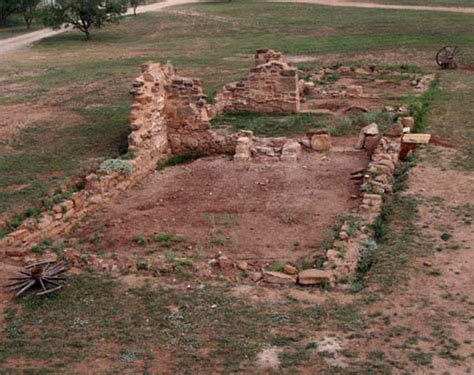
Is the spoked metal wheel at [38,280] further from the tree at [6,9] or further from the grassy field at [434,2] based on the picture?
the grassy field at [434,2]

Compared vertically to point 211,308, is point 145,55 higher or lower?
lower

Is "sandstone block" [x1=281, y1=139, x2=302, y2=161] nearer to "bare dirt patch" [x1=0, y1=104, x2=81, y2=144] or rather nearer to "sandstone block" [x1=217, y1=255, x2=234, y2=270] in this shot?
"sandstone block" [x1=217, y1=255, x2=234, y2=270]

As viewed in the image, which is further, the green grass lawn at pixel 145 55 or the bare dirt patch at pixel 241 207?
the green grass lawn at pixel 145 55

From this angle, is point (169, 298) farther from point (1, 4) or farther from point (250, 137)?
point (1, 4)

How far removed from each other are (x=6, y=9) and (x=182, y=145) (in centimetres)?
4410

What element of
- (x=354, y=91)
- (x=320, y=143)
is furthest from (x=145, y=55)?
(x=320, y=143)

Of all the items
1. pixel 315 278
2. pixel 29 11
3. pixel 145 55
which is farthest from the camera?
pixel 29 11

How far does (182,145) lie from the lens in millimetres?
18641

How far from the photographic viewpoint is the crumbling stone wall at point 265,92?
22156 mm

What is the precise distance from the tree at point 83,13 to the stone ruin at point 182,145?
1061 inches

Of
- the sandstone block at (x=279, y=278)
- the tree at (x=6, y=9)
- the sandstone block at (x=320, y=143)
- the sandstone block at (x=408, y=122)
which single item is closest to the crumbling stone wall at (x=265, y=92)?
the sandstone block at (x=408, y=122)

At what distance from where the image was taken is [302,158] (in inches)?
673

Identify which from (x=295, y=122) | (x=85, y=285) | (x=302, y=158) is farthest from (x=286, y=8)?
(x=85, y=285)

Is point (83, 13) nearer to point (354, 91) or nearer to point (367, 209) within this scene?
point (354, 91)
